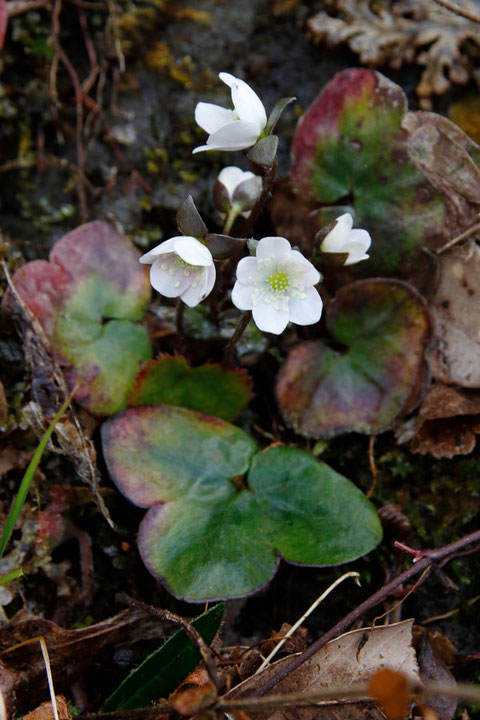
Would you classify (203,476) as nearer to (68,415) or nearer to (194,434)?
(194,434)

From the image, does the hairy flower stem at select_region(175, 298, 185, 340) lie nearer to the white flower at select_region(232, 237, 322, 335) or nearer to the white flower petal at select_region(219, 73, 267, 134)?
the white flower at select_region(232, 237, 322, 335)

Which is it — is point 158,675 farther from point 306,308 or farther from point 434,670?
point 306,308

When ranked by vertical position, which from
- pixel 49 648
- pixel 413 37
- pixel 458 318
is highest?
pixel 413 37

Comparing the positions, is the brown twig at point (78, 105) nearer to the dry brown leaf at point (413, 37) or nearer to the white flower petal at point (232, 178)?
the white flower petal at point (232, 178)

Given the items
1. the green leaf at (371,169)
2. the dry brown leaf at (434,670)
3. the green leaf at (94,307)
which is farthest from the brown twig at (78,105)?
the dry brown leaf at (434,670)

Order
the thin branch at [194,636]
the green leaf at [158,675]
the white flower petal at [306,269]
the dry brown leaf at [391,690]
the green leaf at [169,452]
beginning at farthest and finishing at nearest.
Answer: the green leaf at [169,452], the white flower petal at [306,269], the green leaf at [158,675], the thin branch at [194,636], the dry brown leaf at [391,690]

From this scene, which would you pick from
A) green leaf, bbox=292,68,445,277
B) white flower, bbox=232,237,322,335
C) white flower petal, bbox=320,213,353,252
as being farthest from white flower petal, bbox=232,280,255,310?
green leaf, bbox=292,68,445,277

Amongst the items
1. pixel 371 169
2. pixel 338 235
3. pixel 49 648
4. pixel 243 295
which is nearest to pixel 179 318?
pixel 243 295
